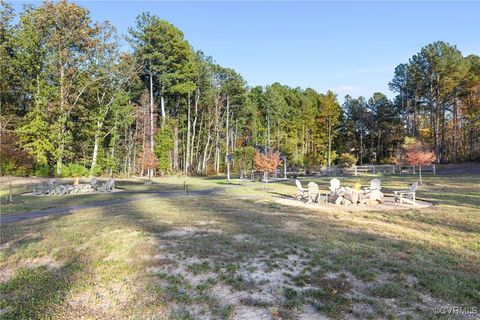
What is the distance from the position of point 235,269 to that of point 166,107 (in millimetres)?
38889

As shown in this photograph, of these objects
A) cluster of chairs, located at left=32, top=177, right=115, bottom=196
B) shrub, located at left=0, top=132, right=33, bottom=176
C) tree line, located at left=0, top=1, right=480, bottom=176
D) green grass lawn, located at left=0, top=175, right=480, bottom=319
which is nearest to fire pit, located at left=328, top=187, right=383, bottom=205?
green grass lawn, located at left=0, top=175, right=480, bottom=319

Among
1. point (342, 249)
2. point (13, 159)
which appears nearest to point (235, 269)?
point (342, 249)

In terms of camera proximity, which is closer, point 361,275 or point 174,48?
point 361,275

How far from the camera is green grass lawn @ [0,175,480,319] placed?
4008 mm

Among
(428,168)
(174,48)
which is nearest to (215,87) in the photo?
(174,48)

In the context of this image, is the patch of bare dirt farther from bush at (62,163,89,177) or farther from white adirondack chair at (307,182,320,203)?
bush at (62,163,89,177)

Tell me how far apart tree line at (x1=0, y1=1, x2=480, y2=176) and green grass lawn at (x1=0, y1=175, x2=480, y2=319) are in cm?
1918

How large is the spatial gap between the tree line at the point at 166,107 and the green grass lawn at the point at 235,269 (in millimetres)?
19184

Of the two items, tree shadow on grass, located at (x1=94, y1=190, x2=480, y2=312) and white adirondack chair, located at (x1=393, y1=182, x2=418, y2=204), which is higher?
white adirondack chair, located at (x1=393, y1=182, x2=418, y2=204)

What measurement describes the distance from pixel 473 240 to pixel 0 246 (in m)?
9.61

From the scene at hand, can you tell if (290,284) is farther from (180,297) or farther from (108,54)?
(108,54)

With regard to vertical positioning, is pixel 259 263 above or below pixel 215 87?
below

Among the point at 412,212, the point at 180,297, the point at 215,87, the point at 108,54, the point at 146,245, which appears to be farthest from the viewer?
the point at 215,87

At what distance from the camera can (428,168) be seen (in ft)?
113
